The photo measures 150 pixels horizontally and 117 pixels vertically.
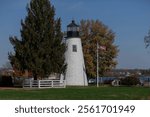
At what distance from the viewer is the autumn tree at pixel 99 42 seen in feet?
183

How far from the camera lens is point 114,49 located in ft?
186

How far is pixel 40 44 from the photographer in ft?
137

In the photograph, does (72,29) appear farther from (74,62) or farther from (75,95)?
(75,95)

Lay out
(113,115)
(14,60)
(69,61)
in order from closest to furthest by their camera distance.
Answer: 1. (113,115)
2. (14,60)
3. (69,61)

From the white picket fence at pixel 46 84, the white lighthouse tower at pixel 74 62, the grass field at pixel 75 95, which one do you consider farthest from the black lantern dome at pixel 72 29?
the grass field at pixel 75 95

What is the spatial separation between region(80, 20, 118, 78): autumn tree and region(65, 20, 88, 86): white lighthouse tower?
5.95 meters

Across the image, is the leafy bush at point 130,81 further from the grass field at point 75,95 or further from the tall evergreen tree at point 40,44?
the grass field at point 75,95

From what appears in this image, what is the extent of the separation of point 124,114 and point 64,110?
41.0 inches

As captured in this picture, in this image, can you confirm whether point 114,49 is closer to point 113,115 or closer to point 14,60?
point 14,60

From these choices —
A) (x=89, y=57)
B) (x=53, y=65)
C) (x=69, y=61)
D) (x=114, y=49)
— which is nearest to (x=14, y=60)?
(x=53, y=65)

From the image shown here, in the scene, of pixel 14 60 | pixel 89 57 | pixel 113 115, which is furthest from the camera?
pixel 89 57

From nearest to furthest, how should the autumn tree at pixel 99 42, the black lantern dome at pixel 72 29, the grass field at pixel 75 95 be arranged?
1. the grass field at pixel 75 95
2. the black lantern dome at pixel 72 29
3. the autumn tree at pixel 99 42

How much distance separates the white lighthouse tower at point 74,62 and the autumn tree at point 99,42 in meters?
5.95

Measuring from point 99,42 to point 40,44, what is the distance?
15811mm
